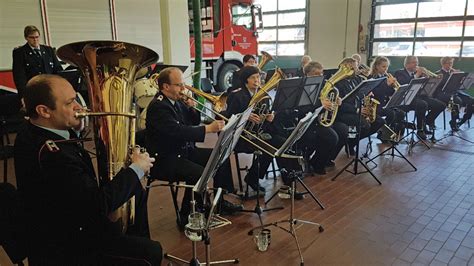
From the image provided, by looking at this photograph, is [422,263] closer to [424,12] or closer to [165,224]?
[165,224]

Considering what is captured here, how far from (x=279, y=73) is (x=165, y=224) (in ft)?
6.83

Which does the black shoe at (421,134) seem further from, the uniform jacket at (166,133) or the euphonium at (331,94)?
the uniform jacket at (166,133)

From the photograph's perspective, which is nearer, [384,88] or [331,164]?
[331,164]

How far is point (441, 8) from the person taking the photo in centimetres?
1052

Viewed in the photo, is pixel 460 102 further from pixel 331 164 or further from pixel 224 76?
pixel 224 76

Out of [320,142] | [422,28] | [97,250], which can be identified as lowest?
[320,142]

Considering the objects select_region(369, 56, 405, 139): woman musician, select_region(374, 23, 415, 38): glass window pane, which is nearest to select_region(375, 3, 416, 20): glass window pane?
select_region(374, 23, 415, 38): glass window pane

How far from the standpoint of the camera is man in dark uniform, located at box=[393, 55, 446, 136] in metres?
6.37

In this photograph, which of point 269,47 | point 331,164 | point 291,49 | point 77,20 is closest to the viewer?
point 331,164

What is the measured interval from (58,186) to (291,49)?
13.5m

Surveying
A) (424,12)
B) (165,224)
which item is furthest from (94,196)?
(424,12)

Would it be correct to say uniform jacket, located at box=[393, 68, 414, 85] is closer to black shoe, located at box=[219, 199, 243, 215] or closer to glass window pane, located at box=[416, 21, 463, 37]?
black shoe, located at box=[219, 199, 243, 215]

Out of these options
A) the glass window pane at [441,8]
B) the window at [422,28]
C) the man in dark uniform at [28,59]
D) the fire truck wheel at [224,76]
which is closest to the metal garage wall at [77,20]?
the man in dark uniform at [28,59]

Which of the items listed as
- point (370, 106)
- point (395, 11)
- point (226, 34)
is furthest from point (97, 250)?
point (395, 11)
